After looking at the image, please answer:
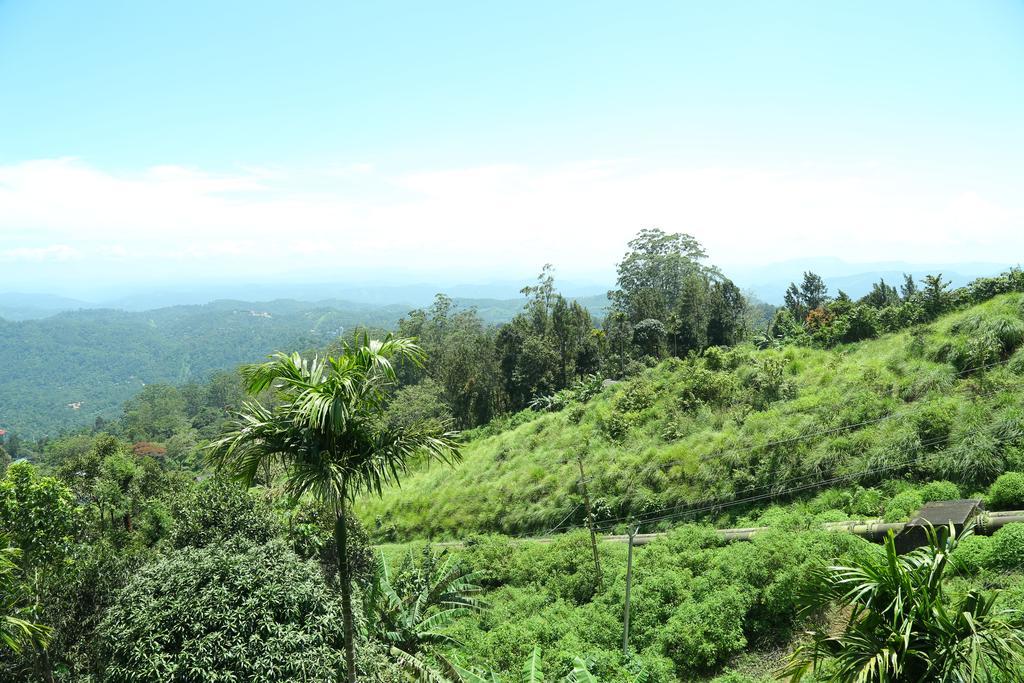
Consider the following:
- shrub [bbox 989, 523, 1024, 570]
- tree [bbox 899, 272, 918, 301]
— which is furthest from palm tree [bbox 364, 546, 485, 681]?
tree [bbox 899, 272, 918, 301]

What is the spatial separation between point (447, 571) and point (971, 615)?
34.3ft

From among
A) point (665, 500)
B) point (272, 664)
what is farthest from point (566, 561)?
point (272, 664)

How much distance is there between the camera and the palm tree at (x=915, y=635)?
13.8 feet

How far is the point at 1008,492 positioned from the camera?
987cm

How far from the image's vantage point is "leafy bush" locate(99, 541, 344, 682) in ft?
A: 24.2

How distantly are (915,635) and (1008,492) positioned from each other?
24.8 ft

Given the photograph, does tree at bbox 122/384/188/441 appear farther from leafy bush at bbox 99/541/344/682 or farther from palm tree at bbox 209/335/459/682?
palm tree at bbox 209/335/459/682

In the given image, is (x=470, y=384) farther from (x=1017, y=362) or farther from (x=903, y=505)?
(x=903, y=505)

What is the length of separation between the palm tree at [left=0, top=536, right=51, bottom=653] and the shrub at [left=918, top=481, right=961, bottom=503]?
13.7 meters

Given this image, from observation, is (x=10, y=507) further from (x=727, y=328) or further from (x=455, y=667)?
(x=727, y=328)

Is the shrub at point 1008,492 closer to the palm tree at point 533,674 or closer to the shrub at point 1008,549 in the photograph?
the shrub at point 1008,549

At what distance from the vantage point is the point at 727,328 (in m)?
33.9

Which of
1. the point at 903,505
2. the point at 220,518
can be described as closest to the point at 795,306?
the point at 903,505

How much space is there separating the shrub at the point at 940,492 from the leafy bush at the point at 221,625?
34.4 feet
